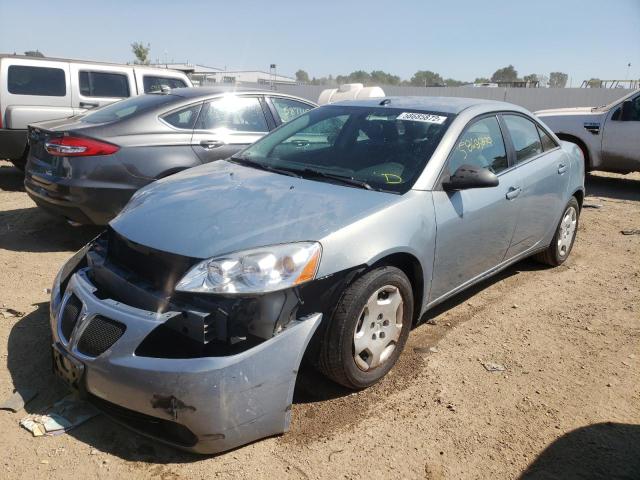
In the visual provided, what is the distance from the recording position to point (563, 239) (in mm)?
5043

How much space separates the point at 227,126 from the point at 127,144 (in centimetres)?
105

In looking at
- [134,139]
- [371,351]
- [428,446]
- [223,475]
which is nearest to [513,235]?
[371,351]

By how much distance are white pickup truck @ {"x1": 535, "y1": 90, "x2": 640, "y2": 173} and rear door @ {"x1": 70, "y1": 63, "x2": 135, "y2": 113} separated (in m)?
7.84

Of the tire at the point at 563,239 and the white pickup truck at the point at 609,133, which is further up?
the white pickup truck at the point at 609,133

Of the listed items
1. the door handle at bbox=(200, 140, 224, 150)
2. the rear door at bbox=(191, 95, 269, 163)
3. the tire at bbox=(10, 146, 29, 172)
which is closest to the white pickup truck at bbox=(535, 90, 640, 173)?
the rear door at bbox=(191, 95, 269, 163)

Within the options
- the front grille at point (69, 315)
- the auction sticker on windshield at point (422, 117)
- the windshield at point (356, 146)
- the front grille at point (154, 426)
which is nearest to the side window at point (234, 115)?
the windshield at point (356, 146)

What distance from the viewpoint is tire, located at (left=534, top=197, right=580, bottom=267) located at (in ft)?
16.1

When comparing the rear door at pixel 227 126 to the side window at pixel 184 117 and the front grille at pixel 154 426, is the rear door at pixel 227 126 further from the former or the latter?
the front grille at pixel 154 426

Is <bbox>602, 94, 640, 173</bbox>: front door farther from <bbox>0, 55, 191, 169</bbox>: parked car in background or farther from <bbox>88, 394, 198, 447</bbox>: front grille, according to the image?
<bbox>88, 394, 198, 447</bbox>: front grille

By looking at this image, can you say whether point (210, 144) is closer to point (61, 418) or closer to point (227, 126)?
point (227, 126)

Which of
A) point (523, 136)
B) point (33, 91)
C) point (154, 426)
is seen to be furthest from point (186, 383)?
point (33, 91)

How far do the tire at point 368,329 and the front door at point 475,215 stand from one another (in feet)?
1.30

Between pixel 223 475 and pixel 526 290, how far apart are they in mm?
3236

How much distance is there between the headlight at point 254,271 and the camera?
2334 mm
